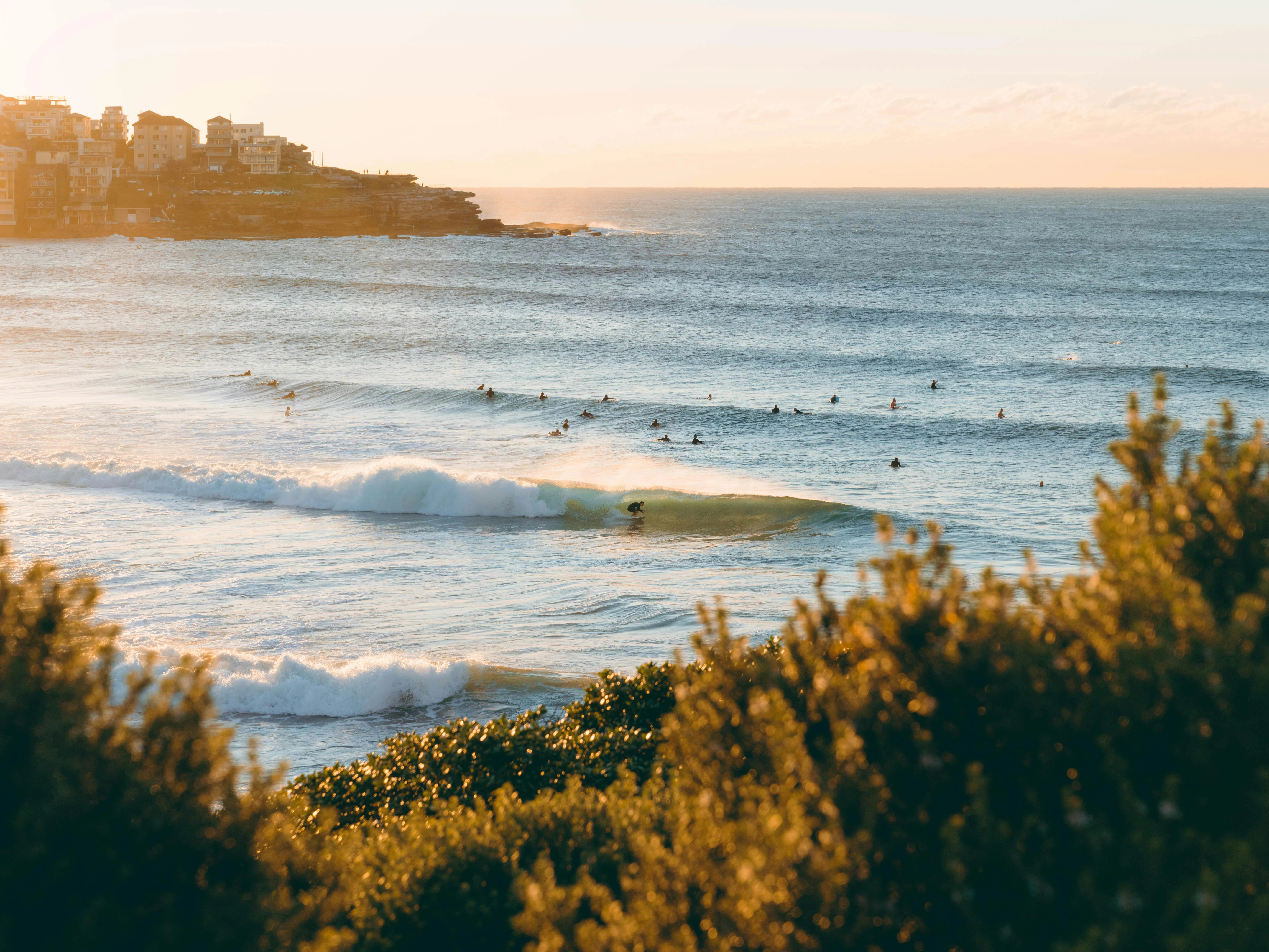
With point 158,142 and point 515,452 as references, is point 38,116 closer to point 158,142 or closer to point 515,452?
point 158,142

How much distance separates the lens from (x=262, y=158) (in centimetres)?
15688

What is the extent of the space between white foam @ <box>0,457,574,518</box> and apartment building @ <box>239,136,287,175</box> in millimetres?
136204

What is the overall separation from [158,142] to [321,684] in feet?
537

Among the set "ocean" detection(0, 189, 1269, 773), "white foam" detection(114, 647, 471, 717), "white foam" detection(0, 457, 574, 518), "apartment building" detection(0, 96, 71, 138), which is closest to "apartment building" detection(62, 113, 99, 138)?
"apartment building" detection(0, 96, 71, 138)

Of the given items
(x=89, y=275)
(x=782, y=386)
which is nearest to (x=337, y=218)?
(x=89, y=275)

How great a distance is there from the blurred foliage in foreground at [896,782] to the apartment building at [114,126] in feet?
572

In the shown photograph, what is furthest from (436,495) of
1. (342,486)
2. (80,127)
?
(80,127)

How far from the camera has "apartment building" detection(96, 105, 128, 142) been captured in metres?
156

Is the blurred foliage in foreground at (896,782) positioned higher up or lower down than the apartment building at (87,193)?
lower down

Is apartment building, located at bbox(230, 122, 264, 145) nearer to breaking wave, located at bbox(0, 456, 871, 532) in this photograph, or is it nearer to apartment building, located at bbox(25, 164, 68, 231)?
apartment building, located at bbox(25, 164, 68, 231)

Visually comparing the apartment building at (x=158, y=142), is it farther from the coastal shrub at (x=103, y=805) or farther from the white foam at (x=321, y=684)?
the coastal shrub at (x=103, y=805)

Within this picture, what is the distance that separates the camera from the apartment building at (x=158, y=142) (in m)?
153

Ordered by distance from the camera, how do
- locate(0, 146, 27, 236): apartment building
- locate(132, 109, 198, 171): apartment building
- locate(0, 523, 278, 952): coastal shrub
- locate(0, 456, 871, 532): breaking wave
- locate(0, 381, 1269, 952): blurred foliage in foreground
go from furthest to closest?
1. locate(132, 109, 198, 171): apartment building
2. locate(0, 146, 27, 236): apartment building
3. locate(0, 456, 871, 532): breaking wave
4. locate(0, 523, 278, 952): coastal shrub
5. locate(0, 381, 1269, 952): blurred foliage in foreground

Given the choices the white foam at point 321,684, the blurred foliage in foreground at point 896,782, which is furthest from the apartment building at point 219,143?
the blurred foliage in foreground at point 896,782
